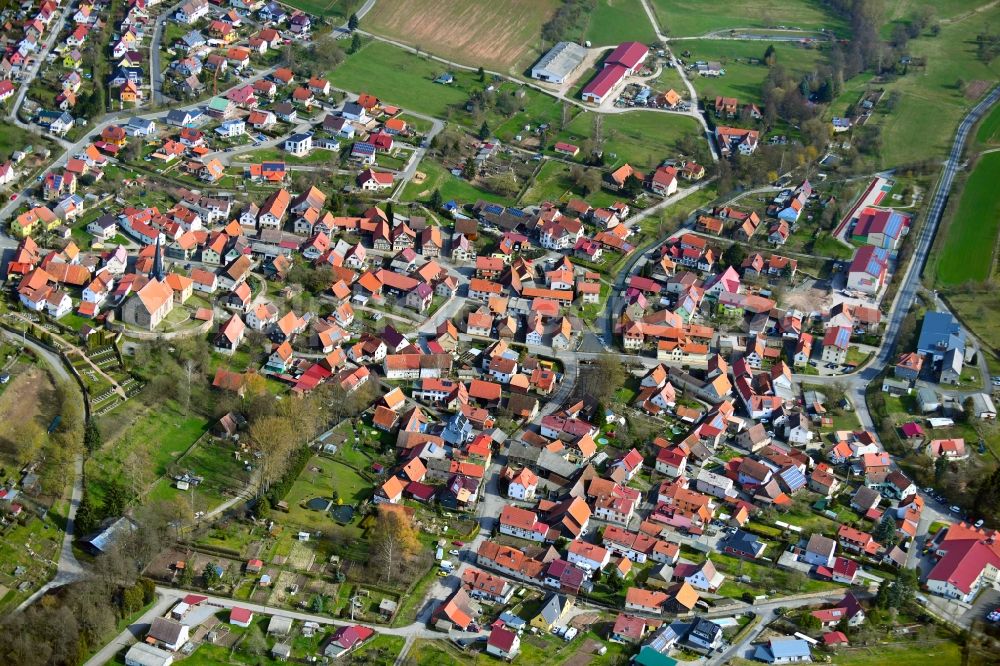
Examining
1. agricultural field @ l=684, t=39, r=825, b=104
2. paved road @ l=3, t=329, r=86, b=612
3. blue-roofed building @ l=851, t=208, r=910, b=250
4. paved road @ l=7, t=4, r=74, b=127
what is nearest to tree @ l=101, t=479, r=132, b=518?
paved road @ l=3, t=329, r=86, b=612

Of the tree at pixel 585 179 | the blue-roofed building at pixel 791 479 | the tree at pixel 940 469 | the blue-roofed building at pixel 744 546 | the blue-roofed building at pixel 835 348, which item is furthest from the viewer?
the tree at pixel 585 179

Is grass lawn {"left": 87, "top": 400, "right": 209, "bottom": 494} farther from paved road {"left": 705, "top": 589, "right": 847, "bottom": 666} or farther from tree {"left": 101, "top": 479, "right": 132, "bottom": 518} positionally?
paved road {"left": 705, "top": 589, "right": 847, "bottom": 666}

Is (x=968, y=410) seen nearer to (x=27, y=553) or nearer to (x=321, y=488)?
(x=321, y=488)

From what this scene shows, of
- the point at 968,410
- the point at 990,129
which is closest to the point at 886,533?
the point at 968,410

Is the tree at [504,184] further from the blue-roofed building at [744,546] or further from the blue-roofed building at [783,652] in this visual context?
the blue-roofed building at [783,652]

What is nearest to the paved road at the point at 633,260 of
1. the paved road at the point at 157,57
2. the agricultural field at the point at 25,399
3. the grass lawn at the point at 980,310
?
the grass lawn at the point at 980,310

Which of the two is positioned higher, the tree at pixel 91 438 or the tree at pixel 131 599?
the tree at pixel 91 438

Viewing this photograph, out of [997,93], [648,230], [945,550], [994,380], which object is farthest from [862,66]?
[945,550]

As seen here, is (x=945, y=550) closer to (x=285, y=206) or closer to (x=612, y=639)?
(x=612, y=639)
